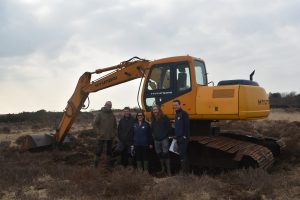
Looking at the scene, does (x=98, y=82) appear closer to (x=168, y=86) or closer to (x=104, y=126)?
(x=104, y=126)

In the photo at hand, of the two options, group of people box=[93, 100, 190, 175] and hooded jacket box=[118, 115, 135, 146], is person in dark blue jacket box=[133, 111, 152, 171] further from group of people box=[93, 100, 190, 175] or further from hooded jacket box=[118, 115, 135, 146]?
hooded jacket box=[118, 115, 135, 146]

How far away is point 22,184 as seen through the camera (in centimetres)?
1016

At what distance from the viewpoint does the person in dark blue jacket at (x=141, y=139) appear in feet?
39.5

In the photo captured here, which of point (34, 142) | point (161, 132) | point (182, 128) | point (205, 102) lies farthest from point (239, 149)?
point (34, 142)

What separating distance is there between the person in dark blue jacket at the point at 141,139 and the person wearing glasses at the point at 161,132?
9.6 inches

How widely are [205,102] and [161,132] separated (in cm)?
144

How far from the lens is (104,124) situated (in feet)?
42.8

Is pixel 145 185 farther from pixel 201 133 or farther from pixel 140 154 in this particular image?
pixel 201 133

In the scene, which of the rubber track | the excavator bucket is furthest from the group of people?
the excavator bucket

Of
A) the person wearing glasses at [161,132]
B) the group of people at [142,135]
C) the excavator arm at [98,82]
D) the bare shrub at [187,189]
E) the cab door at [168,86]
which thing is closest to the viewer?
the bare shrub at [187,189]

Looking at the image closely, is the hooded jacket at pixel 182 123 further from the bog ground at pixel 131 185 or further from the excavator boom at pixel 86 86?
the excavator boom at pixel 86 86

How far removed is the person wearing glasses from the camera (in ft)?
38.4

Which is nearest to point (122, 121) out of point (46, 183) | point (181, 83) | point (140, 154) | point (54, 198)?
point (140, 154)

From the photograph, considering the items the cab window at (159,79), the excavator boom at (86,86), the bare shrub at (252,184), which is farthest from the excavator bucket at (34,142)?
the bare shrub at (252,184)
